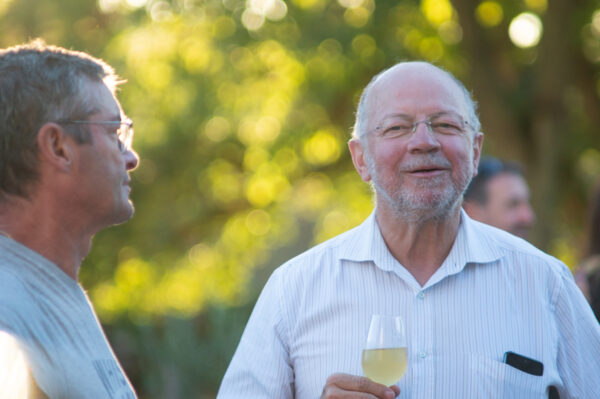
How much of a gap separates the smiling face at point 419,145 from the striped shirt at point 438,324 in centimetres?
21

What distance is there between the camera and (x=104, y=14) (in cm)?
1162

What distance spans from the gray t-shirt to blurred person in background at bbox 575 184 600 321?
2686mm

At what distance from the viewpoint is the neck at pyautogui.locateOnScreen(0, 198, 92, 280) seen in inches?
99.3

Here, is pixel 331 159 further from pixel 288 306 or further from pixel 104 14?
pixel 288 306

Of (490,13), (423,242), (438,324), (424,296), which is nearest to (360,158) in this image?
(423,242)

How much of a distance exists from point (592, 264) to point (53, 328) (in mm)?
3222

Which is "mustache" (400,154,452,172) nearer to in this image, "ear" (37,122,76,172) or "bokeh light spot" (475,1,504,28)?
"ear" (37,122,76,172)

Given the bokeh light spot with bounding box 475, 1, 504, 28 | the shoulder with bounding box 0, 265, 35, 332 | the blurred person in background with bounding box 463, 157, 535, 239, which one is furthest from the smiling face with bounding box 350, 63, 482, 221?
the bokeh light spot with bounding box 475, 1, 504, 28

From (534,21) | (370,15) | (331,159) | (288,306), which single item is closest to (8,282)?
(288,306)

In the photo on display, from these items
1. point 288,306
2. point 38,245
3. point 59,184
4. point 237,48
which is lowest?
point 288,306

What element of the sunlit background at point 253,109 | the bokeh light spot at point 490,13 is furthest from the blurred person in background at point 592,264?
the bokeh light spot at point 490,13

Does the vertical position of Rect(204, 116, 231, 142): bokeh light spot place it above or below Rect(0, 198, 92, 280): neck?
above

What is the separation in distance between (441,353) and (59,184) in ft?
5.07

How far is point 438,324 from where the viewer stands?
3104 mm
